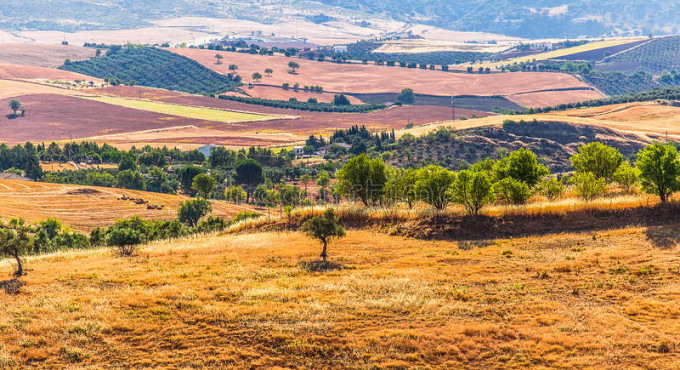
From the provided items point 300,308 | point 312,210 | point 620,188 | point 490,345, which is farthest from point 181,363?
point 620,188

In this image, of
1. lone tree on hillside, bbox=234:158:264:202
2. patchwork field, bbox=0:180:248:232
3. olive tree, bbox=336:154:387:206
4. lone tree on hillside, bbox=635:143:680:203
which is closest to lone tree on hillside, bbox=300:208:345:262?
olive tree, bbox=336:154:387:206

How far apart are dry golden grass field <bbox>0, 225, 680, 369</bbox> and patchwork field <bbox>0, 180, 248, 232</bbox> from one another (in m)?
69.6

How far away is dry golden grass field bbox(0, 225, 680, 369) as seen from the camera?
1072 inches

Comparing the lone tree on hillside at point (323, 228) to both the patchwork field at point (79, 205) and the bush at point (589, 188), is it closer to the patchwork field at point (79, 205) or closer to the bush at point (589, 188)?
the bush at point (589, 188)

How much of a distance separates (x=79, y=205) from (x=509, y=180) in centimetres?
9960

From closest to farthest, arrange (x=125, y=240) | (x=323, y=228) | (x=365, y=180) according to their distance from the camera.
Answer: (x=323, y=228), (x=125, y=240), (x=365, y=180)

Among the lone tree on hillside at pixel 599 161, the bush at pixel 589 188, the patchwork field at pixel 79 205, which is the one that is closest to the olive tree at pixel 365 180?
the bush at pixel 589 188

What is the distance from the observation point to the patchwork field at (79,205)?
4190 inches

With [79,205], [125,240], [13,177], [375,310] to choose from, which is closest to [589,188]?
[375,310]

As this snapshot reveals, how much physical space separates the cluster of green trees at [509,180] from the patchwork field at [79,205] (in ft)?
191

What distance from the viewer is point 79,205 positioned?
116 meters

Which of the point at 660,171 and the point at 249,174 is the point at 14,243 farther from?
the point at 249,174

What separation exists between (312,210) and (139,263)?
1938cm

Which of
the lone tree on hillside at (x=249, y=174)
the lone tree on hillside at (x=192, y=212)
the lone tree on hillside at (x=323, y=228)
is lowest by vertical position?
the lone tree on hillside at (x=192, y=212)
